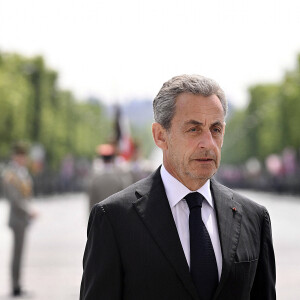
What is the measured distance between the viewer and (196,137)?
3623mm

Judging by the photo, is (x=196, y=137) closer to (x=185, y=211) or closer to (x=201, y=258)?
(x=185, y=211)

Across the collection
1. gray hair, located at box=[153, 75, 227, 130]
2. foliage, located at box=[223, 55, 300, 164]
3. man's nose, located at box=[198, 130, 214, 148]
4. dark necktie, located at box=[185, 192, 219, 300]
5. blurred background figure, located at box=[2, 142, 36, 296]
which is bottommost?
foliage, located at box=[223, 55, 300, 164]

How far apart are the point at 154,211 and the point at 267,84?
11697 centimetres

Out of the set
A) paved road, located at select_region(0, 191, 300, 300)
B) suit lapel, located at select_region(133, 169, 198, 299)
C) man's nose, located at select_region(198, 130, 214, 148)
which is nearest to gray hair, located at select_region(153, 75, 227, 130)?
man's nose, located at select_region(198, 130, 214, 148)

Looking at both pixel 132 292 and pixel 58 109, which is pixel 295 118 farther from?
pixel 132 292

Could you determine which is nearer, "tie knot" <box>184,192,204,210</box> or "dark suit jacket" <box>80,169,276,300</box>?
"dark suit jacket" <box>80,169,276,300</box>

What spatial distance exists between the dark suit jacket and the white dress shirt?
0.04 metres

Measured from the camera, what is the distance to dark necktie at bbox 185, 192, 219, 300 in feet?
11.6

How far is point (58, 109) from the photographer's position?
87.9 m

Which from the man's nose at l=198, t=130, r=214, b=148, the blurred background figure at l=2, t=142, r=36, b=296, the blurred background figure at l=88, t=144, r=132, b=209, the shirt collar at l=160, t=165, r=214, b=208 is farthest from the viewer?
the blurred background figure at l=88, t=144, r=132, b=209

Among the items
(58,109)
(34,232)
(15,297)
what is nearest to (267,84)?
(58,109)

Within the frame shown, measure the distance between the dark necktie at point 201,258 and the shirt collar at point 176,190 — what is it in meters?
0.06

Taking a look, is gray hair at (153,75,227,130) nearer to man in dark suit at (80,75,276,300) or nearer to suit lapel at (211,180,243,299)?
man in dark suit at (80,75,276,300)

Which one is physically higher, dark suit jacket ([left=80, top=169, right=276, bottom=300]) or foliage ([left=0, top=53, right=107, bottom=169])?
dark suit jacket ([left=80, top=169, right=276, bottom=300])
